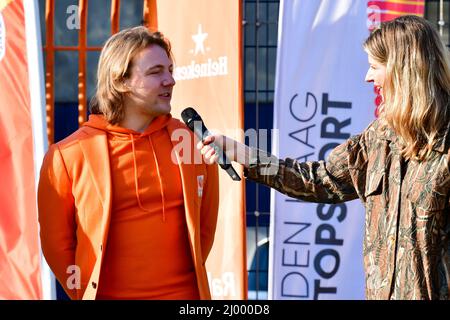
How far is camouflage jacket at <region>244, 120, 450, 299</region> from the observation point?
3.04m

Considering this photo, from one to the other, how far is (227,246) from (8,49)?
1684 millimetres

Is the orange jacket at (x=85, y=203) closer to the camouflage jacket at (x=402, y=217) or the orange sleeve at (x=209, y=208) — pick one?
the orange sleeve at (x=209, y=208)

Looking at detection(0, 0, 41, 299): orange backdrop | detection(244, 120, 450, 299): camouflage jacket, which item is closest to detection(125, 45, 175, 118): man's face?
detection(244, 120, 450, 299): camouflage jacket

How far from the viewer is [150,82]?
3836 millimetres

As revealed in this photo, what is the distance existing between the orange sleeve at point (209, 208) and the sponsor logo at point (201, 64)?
2.09 m

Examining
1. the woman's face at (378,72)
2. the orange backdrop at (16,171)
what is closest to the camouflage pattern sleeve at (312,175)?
the woman's face at (378,72)

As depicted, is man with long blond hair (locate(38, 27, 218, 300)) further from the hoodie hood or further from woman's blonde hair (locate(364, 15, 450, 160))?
woman's blonde hair (locate(364, 15, 450, 160))

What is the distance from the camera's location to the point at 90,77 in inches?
337

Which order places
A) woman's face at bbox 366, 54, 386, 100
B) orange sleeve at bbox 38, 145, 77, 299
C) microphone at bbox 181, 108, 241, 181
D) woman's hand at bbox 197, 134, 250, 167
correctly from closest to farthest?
woman's face at bbox 366, 54, 386, 100 → microphone at bbox 181, 108, 241, 181 → woman's hand at bbox 197, 134, 250, 167 → orange sleeve at bbox 38, 145, 77, 299

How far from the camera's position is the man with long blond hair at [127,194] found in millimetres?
3729

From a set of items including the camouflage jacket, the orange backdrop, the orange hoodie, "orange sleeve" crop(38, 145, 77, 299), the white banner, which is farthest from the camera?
the white banner
